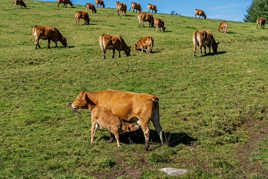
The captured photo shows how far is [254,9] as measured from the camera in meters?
84.5

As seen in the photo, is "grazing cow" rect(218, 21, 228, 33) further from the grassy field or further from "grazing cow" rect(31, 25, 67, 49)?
"grazing cow" rect(31, 25, 67, 49)

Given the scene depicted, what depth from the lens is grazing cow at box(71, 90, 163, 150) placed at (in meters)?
8.54

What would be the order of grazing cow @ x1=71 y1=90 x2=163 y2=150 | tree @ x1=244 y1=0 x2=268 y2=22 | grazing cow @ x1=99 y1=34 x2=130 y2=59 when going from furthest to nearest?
tree @ x1=244 y1=0 x2=268 y2=22 → grazing cow @ x1=99 y1=34 x2=130 y2=59 → grazing cow @ x1=71 y1=90 x2=163 y2=150

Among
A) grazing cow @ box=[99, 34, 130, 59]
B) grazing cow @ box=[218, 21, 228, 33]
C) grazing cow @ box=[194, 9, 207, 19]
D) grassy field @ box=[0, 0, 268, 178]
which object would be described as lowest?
grassy field @ box=[0, 0, 268, 178]

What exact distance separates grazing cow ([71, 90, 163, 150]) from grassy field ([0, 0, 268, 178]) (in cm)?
84

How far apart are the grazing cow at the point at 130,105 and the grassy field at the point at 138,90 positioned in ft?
2.74

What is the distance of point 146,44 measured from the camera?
25.3 meters

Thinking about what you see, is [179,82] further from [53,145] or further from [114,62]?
[53,145]

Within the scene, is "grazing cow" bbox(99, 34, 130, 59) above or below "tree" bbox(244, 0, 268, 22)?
below

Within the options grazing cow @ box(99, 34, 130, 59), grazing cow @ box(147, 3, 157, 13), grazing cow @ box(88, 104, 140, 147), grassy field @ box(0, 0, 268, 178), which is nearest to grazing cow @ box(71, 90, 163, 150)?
grazing cow @ box(88, 104, 140, 147)

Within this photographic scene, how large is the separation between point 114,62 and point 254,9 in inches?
2987

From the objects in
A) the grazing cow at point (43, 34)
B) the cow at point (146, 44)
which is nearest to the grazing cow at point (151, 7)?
the cow at point (146, 44)

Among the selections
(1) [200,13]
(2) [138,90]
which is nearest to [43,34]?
(2) [138,90]

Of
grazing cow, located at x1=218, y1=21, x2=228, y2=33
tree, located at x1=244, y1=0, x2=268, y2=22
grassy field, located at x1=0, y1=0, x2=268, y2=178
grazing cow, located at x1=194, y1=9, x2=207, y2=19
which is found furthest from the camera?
tree, located at x1=244, y1=0, x2=268, y2=22
